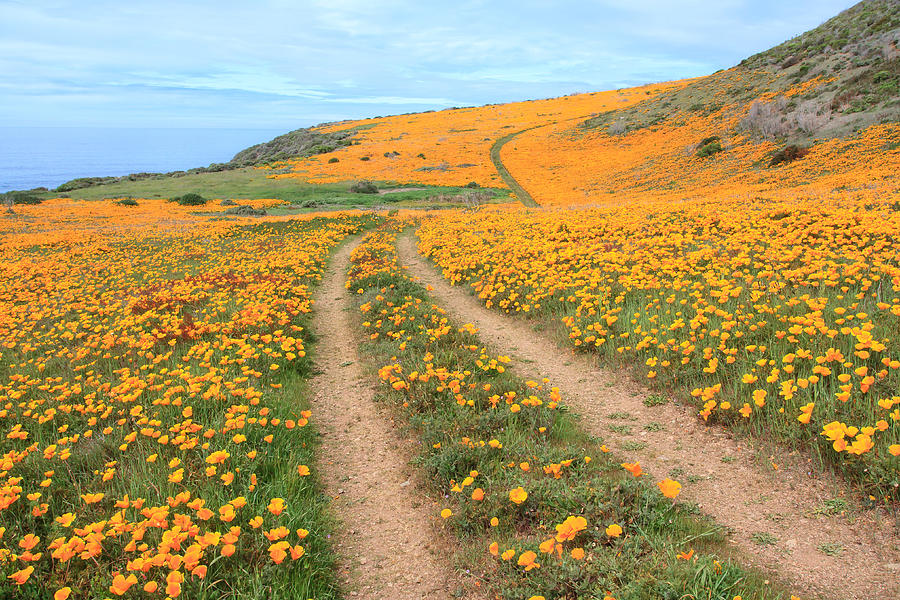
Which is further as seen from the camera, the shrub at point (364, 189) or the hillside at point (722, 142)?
the shrub at point (364, 189)

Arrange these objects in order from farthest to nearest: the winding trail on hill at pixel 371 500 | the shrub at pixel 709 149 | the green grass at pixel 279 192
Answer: the green grass at pixel 279 192
the shrub at pixel 709 149
the winding trail on hill at pixel 371 500

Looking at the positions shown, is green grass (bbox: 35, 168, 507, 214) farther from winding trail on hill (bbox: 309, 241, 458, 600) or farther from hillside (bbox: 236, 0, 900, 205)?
winding trail on hill (bbox: 309, 241, 458, 600)

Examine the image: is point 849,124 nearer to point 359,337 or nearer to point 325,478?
point 359,337

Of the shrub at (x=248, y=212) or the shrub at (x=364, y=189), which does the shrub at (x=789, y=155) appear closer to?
the shrub at (x=364, y=189)

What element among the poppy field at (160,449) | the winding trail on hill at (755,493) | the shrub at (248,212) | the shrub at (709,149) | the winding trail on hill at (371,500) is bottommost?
the winding trail on hill at (371,500)

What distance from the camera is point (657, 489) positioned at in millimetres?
3961

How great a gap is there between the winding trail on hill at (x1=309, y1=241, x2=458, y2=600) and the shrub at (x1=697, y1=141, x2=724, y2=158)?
35857 mm

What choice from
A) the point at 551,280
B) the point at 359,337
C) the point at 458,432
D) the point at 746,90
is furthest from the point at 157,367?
the point at 746,90

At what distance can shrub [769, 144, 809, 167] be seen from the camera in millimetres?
26531

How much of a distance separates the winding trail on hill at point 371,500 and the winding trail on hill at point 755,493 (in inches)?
87.5

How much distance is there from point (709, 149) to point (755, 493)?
123 feet

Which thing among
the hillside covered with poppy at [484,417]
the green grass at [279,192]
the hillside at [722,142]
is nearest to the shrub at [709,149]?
the hillside at [722,142]

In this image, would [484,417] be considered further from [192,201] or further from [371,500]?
[192,201]

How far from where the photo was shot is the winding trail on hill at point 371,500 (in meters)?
3.64
